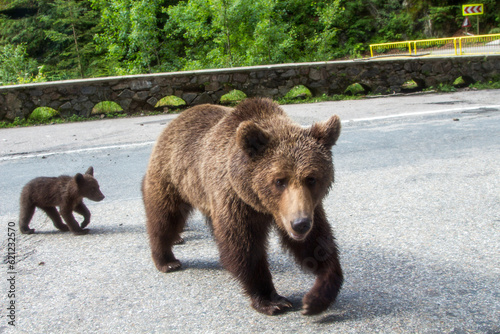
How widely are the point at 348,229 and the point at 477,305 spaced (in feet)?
5.26

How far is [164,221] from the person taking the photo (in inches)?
153

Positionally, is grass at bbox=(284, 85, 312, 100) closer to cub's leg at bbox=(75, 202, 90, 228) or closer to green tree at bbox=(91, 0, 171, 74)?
cub's leg at bbox=(75, 202, 90, 228)

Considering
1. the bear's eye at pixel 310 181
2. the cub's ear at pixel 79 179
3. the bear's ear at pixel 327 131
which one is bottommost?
the cub's ear at pixel 79 179

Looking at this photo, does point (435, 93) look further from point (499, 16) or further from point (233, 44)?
point (499, 16)

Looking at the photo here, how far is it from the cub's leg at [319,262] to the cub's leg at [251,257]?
0.18m

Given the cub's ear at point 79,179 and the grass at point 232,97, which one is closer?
the cub's ear at point 79,179

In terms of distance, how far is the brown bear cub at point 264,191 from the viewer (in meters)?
2.81

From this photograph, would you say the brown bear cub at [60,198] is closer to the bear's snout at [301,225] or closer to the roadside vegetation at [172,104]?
the bear's snout at [301,225]

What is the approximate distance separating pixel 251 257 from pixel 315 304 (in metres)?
0.49

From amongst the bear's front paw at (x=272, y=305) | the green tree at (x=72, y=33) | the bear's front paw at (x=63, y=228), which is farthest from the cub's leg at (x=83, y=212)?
the green tree at (x=72, y=33)

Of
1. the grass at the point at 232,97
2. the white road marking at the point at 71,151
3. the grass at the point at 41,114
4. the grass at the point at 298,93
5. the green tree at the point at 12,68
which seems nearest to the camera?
the white road marking at the point at 71,151

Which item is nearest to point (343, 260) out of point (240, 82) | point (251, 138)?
point (251, 138)

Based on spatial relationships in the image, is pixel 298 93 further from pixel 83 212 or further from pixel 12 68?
pixel 12 68

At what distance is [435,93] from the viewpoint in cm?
1343
